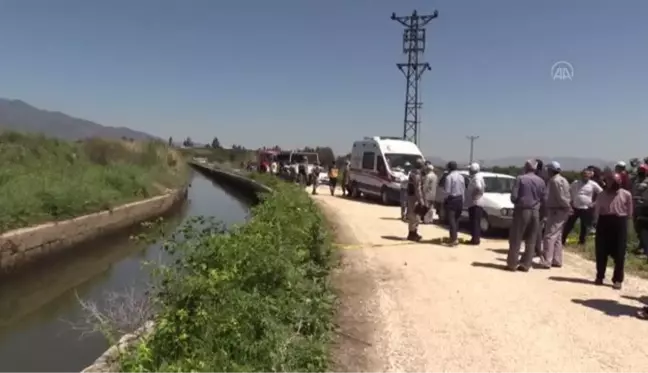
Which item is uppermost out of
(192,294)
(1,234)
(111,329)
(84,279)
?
(192,294)

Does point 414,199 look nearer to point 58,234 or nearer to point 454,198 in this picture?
point 454,198

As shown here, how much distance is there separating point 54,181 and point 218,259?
16284mm

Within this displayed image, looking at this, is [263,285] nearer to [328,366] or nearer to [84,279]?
[328,366]

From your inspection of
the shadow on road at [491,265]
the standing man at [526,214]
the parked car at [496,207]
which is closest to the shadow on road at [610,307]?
the standing man at [526,214]

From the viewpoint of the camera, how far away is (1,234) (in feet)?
44.5

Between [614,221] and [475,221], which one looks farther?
[475,221]

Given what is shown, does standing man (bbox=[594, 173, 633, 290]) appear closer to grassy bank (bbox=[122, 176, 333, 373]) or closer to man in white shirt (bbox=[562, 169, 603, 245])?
man in white shirt (bbox=[562, 169, 603, 245])

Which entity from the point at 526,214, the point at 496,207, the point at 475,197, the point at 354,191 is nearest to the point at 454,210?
the point at 475,197

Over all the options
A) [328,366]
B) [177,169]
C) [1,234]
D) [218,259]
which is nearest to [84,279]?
[1,234]

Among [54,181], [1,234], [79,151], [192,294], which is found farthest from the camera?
[79,151]

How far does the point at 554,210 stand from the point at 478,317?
3875 millimetres

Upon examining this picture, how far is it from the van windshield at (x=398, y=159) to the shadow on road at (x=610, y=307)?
1421cm

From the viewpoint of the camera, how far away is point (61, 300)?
12211 millimetres

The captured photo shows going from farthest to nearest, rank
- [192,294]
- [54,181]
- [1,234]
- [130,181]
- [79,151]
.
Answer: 1. [79,151]
2. [130,181]
3. [54,181]
4. [1,234]
5. [192,294]
